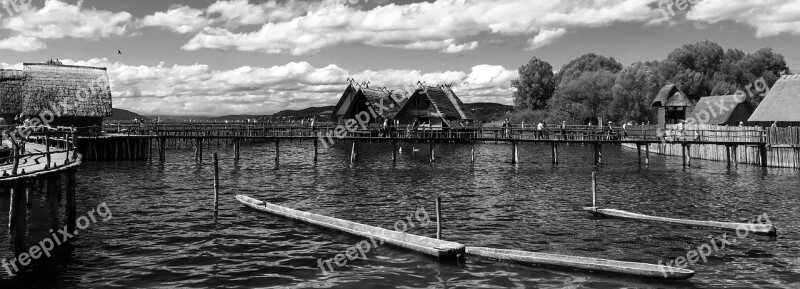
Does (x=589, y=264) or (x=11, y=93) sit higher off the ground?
(x=11, y=93)

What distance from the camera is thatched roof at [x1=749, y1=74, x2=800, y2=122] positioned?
45500mm

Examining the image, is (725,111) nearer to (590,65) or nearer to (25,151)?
(590,65)

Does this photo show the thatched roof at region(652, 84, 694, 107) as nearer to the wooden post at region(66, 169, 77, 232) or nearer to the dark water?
the dark water

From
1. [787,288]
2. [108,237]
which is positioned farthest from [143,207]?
[787,288]

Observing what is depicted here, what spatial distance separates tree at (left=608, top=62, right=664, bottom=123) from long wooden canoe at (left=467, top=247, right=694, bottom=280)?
224 feet

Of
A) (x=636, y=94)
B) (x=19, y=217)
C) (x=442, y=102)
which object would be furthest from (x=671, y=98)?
(x=19, y=217)

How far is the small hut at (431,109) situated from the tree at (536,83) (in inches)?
1291

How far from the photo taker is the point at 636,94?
77.9 meters

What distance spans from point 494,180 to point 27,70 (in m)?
38.6

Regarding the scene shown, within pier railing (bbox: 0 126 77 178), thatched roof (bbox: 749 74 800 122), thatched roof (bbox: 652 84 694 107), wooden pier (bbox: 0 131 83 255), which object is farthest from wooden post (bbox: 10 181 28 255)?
thatched roof (bbox: 652 84 694 107)

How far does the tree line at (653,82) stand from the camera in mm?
78562

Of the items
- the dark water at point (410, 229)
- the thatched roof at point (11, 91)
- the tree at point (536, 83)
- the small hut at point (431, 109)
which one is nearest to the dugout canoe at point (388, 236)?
the dark water at point (410, 229)

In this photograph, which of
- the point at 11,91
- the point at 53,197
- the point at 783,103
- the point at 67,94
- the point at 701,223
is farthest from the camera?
the point at 67,94

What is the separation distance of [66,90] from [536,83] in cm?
7054
